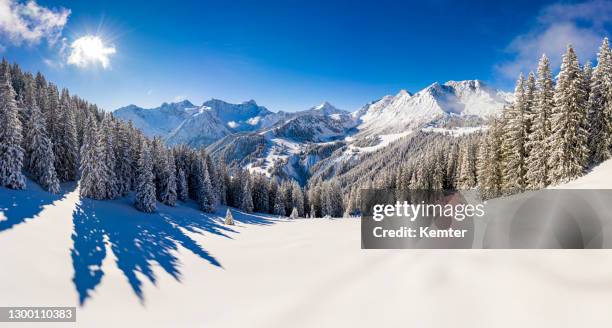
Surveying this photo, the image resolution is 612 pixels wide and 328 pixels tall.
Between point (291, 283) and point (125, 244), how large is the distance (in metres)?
16.2

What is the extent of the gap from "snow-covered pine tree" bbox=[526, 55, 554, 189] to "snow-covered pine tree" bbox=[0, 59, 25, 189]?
52667 millimetres

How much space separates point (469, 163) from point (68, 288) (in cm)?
5353

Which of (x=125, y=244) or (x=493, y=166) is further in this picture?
(x=493, y=166)

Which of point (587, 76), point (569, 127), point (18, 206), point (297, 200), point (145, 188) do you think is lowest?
point (297, 200)

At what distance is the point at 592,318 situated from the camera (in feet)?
15.0

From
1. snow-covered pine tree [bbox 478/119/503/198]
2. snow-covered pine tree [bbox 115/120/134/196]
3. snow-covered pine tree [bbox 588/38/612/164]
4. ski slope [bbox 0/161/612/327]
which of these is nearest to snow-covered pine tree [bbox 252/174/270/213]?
snow-covered pine tree [bbox 115/120/134/196]

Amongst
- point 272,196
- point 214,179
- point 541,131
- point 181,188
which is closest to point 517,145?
point 541,131

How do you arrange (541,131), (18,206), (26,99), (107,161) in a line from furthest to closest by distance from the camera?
(26,99) < (107,161) < (541,131) < (18,206)

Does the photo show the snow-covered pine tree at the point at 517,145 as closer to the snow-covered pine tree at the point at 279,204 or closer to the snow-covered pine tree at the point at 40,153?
the snow-covered pine tree at the point at 40,153

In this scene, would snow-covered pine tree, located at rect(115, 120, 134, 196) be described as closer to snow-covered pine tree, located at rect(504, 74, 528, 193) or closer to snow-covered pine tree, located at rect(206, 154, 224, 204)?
snow-covered pine tree, located at rect(206, 154, 224, 204)

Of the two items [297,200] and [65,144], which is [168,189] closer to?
[65,144]

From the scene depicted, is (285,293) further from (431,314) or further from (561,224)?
(561,224)

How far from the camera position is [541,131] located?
28.1 meters

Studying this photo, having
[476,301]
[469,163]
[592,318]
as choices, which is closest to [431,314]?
[476,301]
